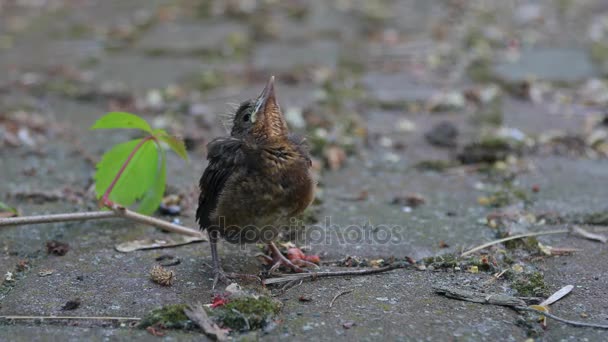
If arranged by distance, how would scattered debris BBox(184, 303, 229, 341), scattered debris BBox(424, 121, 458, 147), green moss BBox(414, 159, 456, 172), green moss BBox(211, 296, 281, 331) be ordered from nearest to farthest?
1. scattered debris BBox(184, 303, 229, 341)
2. green moss BBox(211, 296, 281, 331)
3. green moss BBox(414, 159, 456, 172)
4. scattered debris BBox(424, 121, 458, 147)

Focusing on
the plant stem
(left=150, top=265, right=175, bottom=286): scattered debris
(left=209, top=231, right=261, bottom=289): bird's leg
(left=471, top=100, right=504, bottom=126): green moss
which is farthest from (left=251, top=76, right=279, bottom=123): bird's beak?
(left=471, top=100, right=504, bottom=126): green moss

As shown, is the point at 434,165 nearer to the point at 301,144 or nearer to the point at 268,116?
the point at 301,144

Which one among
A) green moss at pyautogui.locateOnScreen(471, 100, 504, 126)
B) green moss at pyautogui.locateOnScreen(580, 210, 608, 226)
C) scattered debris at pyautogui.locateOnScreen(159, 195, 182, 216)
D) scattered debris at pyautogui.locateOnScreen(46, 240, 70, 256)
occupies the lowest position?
green moss at pyautogui.locateOnScreen(580, 210, 608, 226)

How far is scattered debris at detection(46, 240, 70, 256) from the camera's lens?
327 centimetres

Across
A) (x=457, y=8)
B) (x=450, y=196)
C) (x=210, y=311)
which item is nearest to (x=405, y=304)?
(x=210, y=311)

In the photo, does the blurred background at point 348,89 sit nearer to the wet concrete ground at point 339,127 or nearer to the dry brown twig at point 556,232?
the wet concrete ground at point 339,127

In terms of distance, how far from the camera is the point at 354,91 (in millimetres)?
5793

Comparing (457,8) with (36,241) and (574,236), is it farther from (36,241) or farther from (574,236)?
(36,241)

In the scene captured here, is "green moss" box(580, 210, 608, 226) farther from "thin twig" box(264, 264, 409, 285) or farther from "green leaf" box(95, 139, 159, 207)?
"green leaf" box(95, 139, 159, 207)

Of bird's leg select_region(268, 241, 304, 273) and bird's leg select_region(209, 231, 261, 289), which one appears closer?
bird's leg select_region(209, 231, 261, 289)

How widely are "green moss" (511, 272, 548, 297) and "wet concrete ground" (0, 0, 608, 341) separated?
0.13 ft

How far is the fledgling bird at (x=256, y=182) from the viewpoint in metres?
3.18

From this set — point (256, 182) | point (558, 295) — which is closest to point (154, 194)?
point (256, 182)

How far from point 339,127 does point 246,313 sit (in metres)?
2.63
